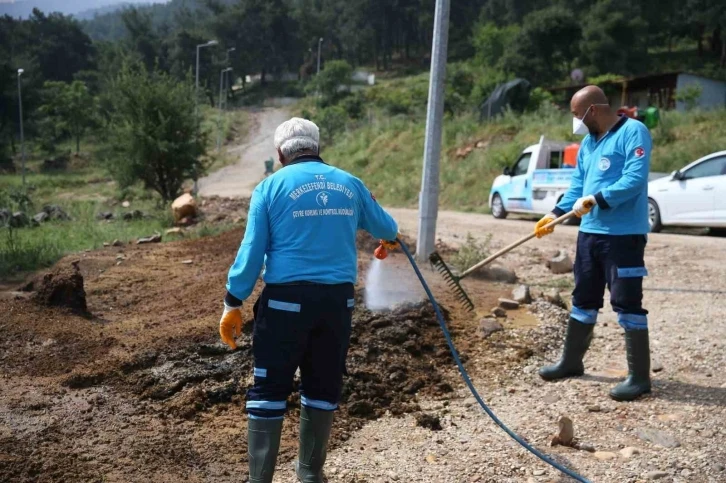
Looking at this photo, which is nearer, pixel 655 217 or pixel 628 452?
pixel 628 452

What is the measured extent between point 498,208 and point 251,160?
35.2m

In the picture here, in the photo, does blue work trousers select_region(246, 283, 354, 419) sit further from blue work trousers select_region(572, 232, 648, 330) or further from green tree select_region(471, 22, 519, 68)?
green tree select_region(471, 22, 519, 68)

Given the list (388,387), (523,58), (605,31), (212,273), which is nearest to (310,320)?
(388,387)

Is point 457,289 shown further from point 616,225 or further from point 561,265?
point 561,265

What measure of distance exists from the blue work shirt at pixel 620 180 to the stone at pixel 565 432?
1.31m

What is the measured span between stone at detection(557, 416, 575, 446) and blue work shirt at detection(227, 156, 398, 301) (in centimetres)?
174

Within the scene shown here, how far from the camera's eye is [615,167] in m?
4.73

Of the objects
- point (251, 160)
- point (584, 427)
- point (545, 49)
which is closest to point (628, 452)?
point (584, 427)

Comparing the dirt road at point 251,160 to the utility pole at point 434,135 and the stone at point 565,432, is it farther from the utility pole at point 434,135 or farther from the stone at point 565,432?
the stone at point 565,432

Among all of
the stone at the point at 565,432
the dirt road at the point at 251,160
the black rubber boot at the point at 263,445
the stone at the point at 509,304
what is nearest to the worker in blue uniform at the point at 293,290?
the black rubber boot at the point at 263,445

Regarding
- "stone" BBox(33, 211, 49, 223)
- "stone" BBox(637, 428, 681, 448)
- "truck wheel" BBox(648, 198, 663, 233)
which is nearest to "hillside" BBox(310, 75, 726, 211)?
"truck wheel" BBox(648, 198, 663, 233)

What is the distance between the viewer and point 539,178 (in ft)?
54.6

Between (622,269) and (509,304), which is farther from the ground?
(622,269)

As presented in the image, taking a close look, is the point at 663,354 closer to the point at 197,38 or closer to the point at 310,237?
the point at 310,237
